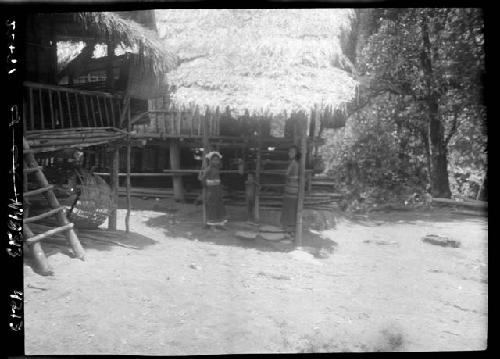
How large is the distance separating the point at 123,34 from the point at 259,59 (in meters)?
2.39

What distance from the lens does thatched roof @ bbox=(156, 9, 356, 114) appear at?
679 cm

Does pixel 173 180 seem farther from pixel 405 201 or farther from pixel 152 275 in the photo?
pixel 405 201

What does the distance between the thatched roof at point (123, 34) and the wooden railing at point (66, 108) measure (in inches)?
36.0

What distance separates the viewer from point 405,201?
10781 millimetres

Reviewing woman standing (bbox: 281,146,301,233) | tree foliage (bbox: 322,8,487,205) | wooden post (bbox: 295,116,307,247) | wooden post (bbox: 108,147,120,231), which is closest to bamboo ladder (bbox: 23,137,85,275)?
wooden post (bbox: 108,147,120,231)

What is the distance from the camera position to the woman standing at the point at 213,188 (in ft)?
25.2

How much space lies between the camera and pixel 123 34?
237 inches

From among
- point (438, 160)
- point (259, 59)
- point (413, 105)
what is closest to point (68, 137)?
point (259, 59)

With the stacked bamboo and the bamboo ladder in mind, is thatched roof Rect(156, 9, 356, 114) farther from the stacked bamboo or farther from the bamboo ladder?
the bamboo ladder

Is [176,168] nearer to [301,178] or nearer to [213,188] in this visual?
[213,188]

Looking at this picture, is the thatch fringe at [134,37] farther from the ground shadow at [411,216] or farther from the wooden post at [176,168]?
the ground shadow at [411,216]

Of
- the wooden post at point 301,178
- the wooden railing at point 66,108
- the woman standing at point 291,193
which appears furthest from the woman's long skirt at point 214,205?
the wooden railing at point 66,108

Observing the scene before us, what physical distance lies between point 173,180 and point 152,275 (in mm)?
4861

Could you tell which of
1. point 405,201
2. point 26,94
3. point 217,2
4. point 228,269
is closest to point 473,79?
point 405,201
